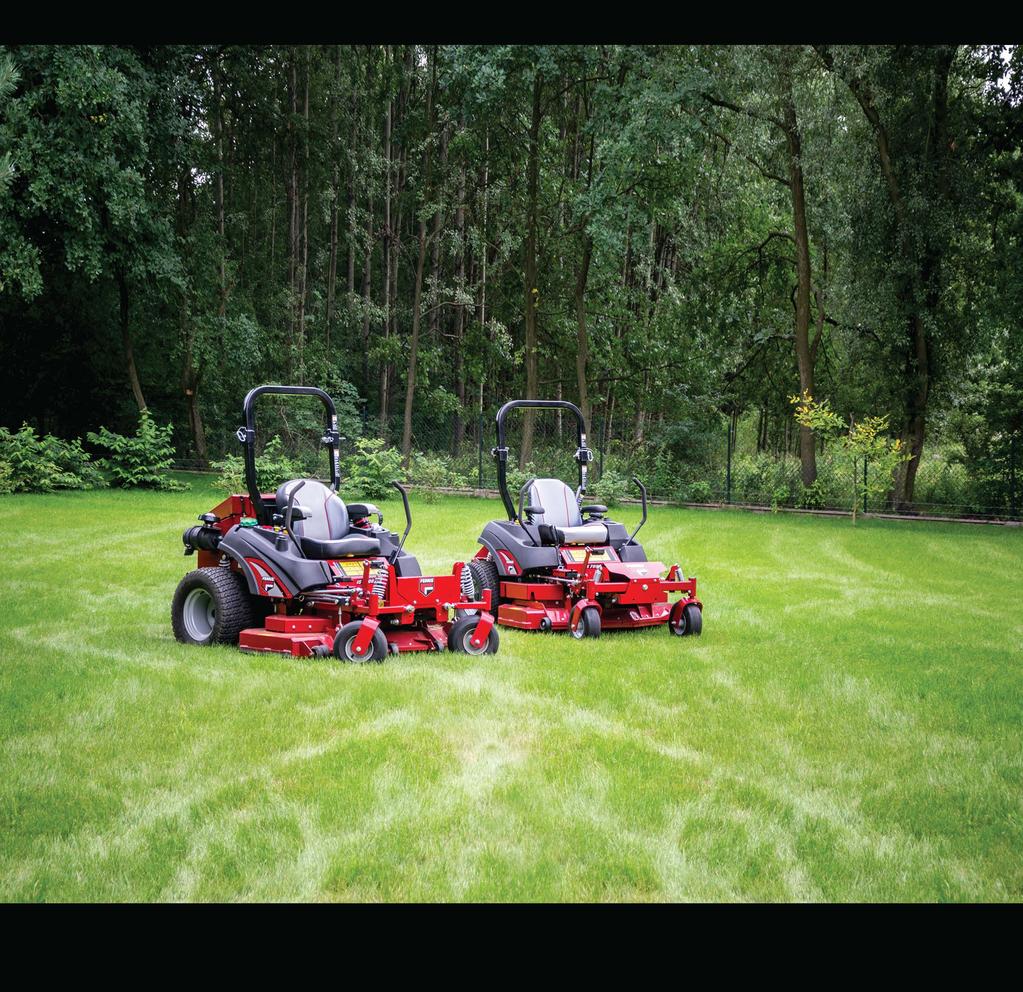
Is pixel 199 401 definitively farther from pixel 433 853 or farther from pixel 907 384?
pixel 433 853

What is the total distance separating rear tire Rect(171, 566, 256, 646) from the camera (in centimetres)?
840

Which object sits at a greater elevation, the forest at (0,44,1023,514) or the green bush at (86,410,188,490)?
the forest at (0,44,1023,514)

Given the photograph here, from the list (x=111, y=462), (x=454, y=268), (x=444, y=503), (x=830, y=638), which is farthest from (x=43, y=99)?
(x=830, y=638)

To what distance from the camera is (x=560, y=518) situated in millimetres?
10062

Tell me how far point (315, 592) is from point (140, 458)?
17592mm

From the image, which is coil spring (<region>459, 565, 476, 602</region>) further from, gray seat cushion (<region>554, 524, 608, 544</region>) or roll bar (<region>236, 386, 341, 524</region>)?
roll bar (<region>236, 386, 341, 524</region>)

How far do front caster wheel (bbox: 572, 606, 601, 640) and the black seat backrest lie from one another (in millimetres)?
2062

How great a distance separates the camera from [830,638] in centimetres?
923

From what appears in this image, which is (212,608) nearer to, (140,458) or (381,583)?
(381,583)

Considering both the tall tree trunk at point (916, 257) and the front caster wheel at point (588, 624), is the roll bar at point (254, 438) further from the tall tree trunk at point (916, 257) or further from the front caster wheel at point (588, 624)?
the tall tree trunk at point (916, 257)

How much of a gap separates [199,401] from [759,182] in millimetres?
16871

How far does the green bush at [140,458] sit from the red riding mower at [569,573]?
52.4ft

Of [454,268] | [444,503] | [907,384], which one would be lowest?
[444,503]

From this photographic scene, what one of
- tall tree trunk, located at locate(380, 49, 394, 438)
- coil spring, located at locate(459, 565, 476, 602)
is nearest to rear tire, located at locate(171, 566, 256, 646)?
coil spring, located at locate(459, 565, 476, 602)
